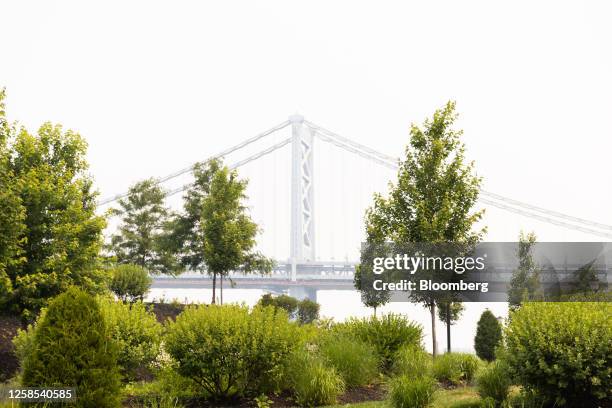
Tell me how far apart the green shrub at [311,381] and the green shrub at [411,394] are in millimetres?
1336

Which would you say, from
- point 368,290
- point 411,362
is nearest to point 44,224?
point 411,362

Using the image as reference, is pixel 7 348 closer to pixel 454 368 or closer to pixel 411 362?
pixel 411 362

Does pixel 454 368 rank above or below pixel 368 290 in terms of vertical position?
below

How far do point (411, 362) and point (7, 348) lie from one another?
1170 centimetres

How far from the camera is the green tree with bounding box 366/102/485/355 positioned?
19641 millimetres

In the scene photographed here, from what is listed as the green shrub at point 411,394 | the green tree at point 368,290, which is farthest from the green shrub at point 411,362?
the green tree at point 368,290

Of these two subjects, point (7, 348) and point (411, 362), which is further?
point (7, 348)

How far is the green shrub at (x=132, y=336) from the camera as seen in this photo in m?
13.1

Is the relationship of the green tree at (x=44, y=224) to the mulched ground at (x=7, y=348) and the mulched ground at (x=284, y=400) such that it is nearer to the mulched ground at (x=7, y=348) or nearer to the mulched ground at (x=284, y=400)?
the mulched ground at (x=7, y=348)

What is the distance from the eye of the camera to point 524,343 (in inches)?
404

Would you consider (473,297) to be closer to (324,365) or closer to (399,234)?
(399,234)

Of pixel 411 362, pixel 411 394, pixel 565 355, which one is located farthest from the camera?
pixel 411 362

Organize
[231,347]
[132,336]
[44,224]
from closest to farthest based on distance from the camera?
[231,347] < [132,336] < [44,224]

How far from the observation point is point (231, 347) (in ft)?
36.0
